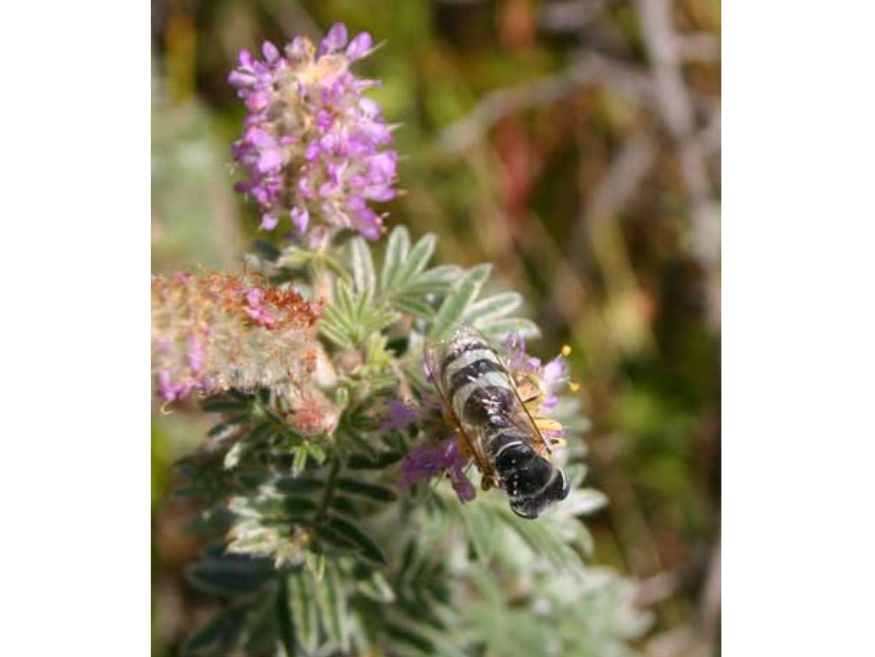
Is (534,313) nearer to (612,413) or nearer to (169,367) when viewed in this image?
(612,413)

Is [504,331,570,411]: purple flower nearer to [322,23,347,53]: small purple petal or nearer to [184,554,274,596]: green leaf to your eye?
[322,23,347,53]: small purple petal

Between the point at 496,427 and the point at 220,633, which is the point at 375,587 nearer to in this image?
the point at 220,633

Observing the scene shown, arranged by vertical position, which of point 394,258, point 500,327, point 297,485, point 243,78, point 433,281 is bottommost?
point 297,485

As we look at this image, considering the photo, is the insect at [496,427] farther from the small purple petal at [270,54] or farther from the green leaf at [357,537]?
the small purple petal at [270,54]

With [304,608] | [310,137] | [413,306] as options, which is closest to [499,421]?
[413,306]

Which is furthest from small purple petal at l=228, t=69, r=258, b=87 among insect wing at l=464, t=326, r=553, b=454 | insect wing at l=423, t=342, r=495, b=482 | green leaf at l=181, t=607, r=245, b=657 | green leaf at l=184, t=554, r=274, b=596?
green leaf at l=181, t=607, r=245, b=657

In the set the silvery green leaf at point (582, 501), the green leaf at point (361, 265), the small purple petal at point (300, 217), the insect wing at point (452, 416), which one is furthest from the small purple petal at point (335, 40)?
the silvery green leaf at point (582, 501)
